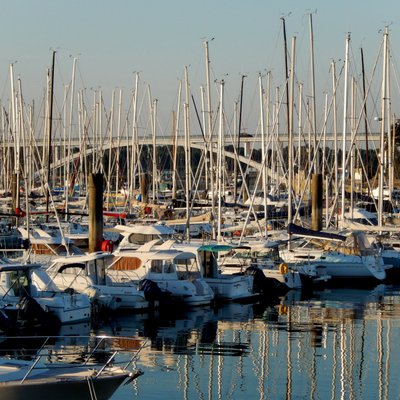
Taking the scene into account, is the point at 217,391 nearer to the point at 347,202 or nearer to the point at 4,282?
the point at 4,282

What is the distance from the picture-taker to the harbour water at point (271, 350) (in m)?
19.7

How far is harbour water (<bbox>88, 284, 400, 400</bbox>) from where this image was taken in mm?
19656

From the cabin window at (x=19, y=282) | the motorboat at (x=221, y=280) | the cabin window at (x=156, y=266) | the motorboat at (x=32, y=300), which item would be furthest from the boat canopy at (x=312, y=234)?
the cabin window at (x=19, y=282)

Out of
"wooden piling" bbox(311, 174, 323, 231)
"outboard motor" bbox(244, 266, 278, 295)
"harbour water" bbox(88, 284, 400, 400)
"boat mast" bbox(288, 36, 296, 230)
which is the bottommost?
"harbour water" bbox(88, 284, 400, 400)

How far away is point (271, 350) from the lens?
23.9m

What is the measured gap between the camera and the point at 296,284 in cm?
3650

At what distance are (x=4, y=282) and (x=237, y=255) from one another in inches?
477

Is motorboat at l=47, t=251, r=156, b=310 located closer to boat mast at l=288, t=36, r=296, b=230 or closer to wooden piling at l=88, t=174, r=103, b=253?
wooden piling at l=88, t=174, r=103, b=253

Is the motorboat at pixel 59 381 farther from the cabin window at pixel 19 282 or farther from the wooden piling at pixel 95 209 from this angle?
the wooden piling at pixel 95 209

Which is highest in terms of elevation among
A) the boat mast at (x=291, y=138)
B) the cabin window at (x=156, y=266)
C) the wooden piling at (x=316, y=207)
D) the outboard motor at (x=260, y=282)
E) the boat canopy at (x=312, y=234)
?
the boat mast at (x=291, y=138)

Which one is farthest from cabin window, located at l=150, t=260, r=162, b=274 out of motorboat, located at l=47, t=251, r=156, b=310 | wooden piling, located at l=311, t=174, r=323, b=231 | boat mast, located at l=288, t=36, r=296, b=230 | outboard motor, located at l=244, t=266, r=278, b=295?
wooden piling, located at l=311, t=174, r=323, b=231

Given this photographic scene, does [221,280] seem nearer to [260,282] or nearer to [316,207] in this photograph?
[260,282]

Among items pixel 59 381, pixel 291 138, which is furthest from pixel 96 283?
pixel 291 138

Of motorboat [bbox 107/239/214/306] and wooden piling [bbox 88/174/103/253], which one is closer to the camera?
motorboat [bbox 107/239/214/306]
